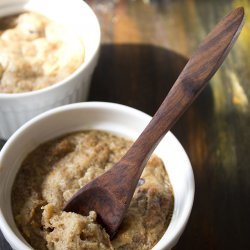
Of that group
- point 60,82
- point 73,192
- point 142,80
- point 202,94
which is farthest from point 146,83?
point 73,192

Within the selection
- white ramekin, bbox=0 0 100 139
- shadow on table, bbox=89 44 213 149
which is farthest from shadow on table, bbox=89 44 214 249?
white ramekin, bbox=0 0 100 139

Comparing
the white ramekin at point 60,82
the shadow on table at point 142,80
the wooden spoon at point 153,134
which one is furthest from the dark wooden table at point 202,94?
the wooden spoon at point 153,134

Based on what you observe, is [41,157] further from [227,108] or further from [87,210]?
[227,108]

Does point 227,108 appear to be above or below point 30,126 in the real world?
below

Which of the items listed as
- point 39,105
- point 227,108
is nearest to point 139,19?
point 227,108

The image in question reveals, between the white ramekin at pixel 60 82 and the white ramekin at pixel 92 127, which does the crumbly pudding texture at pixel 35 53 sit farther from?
the white ramekin at pixel 92 127

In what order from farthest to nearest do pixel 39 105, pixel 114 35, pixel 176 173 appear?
1. pixel 114 35
2. pixel 39 105
3. pixel 176 173

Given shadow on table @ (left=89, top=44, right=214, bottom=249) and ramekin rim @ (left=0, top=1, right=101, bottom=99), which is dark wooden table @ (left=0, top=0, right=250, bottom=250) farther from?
ramekin rim @ (left=0, top=1, right=101, bottom=99)
